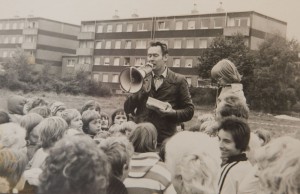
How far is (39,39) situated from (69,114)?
811 mm

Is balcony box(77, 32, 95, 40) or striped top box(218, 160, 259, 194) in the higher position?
balcony box(77, 32, 95, 40)

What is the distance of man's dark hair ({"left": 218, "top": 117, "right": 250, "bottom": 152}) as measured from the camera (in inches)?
132

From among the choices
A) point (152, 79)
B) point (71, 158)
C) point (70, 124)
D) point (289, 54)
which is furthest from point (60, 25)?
point (289, 54)

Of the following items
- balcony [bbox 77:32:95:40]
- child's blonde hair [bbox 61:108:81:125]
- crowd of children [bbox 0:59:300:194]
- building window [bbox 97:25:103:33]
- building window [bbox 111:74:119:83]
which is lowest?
crowd of children [bbox 0:59:300:194]

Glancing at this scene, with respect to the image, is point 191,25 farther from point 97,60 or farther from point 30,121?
point 30,121

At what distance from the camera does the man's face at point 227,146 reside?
131 inches

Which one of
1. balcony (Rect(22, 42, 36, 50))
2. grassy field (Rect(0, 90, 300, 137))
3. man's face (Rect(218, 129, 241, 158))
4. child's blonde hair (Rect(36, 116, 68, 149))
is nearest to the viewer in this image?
man's face (Rect(218, 129, 241, 158))

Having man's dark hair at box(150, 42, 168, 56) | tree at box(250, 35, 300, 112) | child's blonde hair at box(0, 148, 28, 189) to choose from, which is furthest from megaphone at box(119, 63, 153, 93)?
child's blonde hair at box(0, 148, 28, 189)

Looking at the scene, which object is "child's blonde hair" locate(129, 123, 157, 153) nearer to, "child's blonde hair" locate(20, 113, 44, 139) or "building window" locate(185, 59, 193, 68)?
"building window" locate(185, 59, 193, 68)

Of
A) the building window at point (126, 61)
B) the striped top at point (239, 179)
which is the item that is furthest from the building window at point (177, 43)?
the striped top at point (239, 179)

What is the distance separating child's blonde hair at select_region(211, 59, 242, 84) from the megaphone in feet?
1.65

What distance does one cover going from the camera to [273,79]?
3621 millimetres

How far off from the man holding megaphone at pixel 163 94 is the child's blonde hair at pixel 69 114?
0.64m

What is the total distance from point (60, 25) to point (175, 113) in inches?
64.5
